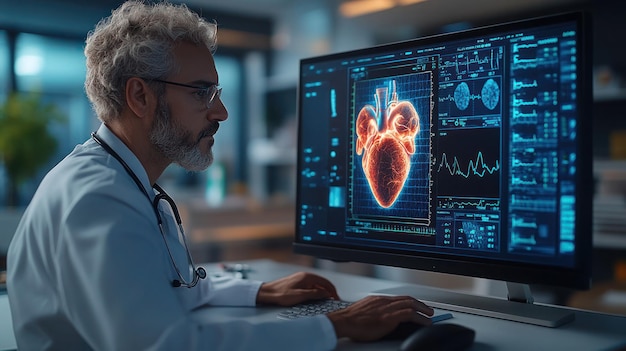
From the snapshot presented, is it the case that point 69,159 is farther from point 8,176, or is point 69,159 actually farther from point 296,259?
point 296,259

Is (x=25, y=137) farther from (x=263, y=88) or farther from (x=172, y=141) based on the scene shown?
(x=172, y=141)

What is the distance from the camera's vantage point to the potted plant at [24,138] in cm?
364

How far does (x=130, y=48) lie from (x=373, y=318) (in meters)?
0.71

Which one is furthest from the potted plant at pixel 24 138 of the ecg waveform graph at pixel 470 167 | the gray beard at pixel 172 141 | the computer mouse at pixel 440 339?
the computer mouse at pixel 440 339

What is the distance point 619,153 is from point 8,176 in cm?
361

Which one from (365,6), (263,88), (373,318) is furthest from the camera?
(263,88)

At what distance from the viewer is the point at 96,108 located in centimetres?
127

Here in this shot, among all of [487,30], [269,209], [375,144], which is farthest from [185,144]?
[269,209]

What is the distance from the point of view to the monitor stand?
1116 millimetres

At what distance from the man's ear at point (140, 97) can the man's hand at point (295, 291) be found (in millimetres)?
461

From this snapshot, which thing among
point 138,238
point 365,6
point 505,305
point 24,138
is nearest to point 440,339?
point 505,305

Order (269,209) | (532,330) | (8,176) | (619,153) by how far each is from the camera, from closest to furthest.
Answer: (532,330) < (619,153) < (8,176) < (269,209)

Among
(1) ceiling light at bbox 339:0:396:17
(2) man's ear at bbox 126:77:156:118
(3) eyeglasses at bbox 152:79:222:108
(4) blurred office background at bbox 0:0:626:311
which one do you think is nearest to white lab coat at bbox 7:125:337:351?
(2) man's ear at bbox 126:77:156:118

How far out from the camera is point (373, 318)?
1.00 m
